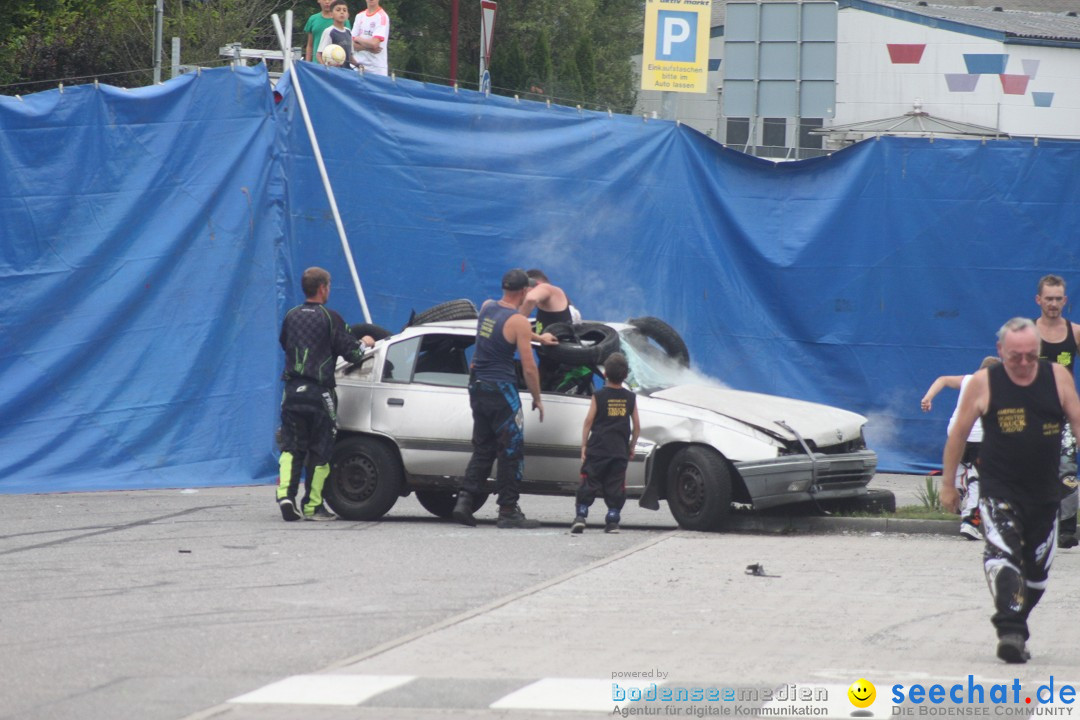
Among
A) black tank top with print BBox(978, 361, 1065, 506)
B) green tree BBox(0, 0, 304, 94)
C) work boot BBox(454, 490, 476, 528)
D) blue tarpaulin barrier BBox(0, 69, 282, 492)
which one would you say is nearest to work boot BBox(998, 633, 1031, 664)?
black tank top with print BBox(978, 361, 1065, 506)

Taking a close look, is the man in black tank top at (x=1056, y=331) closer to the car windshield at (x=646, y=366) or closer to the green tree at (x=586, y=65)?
the car windshield at (x=646, y=366)

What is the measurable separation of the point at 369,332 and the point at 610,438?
8.32ft

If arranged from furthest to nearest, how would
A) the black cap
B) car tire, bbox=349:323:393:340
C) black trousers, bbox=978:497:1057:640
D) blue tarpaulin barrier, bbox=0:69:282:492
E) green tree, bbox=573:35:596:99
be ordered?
green tree, bbox=573:35:596:99 → blue tarpaulin barrier, bbox=0:69:282:492 → car tire, bbox=349:323:393:340 → the black cap → black trousers, bbox=978:497:1057:640

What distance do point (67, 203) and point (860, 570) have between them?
7.78m

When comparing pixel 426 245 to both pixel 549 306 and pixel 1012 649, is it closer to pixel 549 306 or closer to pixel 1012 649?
pixel 549 306

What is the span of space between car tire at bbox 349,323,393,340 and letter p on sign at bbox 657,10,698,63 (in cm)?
611

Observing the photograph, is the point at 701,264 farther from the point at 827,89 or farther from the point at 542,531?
the point at 542,531

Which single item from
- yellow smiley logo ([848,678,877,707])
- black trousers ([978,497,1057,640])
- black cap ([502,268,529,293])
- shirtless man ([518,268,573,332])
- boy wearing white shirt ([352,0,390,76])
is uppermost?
boy wearing white shirt ([352,0,390,76])

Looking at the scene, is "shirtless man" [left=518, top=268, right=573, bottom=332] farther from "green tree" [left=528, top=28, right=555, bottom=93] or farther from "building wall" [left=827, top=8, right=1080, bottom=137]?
"building wall" [left=827, top=8, right=1080, bottom=137]

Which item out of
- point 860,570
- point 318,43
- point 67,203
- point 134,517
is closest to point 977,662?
point 860,570

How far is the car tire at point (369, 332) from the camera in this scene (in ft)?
39.8

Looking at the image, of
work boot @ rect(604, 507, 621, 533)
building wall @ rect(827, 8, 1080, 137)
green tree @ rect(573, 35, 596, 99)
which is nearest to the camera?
work boot @ rect(604, 507, 621, 533)

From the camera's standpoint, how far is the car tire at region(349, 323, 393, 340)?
39.8ft

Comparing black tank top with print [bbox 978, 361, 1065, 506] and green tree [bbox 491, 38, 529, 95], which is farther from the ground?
green tree [bbox 491, 38, 529, 95]
